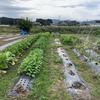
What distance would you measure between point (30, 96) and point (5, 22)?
74783mm

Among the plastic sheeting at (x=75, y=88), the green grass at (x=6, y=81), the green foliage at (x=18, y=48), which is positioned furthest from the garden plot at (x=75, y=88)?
the green foliage at (x=18, y=48)

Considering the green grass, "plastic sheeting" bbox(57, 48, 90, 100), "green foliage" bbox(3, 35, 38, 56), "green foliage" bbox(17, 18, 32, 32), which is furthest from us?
"green foliage" bbox(17, 18, 32, 32)

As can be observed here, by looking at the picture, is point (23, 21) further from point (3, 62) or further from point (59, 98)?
point (59, 98)

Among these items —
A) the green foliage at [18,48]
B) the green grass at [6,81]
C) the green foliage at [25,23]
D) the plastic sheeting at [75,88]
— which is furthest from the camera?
the green foliage at [25,23]

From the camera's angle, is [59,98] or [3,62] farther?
[3,62]

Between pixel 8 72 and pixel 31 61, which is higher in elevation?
pixel 31 61

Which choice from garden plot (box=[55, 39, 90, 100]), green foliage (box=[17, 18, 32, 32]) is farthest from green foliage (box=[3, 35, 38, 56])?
green foliage (box=[17, 18, 32, 32])

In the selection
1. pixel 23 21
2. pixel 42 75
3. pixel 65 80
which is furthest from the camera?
pixel 23 21

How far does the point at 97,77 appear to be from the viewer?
720 cm

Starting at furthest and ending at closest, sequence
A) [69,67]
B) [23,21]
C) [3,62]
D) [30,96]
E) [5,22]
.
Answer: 1. [5,22]
2. [23,21]
3. [69,67]
4. [3,62]
5. [30,96]

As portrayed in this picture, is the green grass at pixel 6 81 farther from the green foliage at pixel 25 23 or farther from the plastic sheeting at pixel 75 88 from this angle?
the green foliage at pixel 25 23

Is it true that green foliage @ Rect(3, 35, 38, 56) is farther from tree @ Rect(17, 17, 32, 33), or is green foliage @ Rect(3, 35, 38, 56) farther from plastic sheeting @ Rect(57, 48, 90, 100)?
tree @ Rect(17, 17, 32, 33)

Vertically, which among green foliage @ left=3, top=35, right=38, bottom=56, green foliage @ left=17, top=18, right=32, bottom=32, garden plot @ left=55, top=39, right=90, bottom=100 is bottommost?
green foliage @ left=17, top=18, right=32, bottom=32

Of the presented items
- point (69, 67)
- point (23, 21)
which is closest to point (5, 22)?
point (23, 21)
